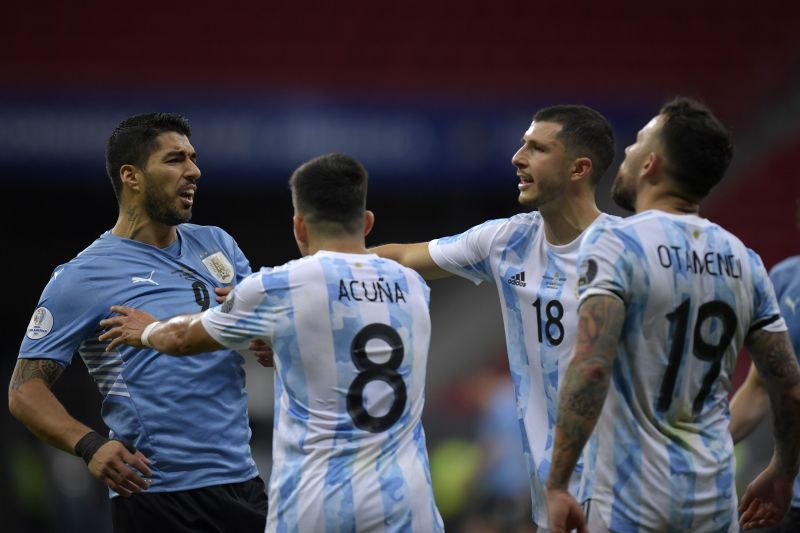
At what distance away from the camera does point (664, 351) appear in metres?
3.74

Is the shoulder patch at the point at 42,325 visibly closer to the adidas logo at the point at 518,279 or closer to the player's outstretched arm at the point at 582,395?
the adidas logo at the point at 518,279

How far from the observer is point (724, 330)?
12.5ft

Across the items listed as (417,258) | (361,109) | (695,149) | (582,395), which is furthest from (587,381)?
(361,109)

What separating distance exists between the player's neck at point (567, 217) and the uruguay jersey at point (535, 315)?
5 cm

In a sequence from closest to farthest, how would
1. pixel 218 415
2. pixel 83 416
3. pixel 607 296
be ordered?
1. pixel 607 296
2. pixel 218 415
3. pixel 83 416

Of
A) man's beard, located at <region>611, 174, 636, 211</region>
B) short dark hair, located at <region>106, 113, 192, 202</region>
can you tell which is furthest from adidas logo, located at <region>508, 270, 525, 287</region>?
short dark hair, located at <region>106, 113, 192, 202</region>

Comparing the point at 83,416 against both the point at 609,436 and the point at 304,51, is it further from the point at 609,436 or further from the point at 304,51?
the point at 609,436

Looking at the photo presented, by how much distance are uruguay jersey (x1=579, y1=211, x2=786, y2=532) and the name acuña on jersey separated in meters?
0.60

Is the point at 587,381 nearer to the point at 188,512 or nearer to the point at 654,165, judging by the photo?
the point at 654,165

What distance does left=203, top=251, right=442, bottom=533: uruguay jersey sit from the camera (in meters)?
3.77

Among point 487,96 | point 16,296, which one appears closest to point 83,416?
point 16,296

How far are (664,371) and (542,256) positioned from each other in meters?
1.04

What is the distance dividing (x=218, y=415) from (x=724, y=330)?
196 cm

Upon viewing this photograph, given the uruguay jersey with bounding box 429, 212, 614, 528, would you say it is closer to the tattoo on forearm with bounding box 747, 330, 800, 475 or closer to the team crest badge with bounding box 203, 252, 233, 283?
the tattoo on forearm with bounding box 747, 330, 800, 475
